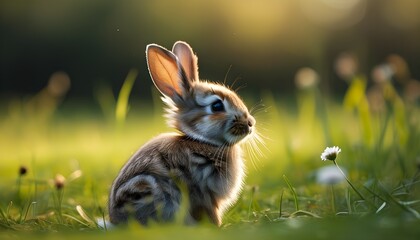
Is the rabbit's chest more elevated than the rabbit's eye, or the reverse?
the rabbit's eye

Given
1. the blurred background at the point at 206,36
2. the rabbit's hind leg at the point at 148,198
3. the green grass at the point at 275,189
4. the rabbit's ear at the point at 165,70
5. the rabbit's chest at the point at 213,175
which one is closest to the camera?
the green grass at the point at 275,189

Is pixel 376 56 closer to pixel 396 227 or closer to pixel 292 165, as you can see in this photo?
pixel 292 165

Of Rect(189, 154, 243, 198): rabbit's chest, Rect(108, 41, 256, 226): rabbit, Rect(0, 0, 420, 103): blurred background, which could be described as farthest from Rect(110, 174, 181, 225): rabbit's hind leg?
Rect(0, 0, 420, 103): blurred background

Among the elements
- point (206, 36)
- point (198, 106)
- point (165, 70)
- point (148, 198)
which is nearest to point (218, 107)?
point (198, 106)

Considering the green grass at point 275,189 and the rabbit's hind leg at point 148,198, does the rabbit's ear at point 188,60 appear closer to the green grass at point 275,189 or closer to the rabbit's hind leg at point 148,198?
the green grass at point 275,189

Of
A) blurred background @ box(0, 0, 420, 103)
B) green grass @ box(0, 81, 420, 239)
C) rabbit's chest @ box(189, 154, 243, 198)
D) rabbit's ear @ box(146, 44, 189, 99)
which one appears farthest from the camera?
blurred background @ box(0, 0, 420, 103)

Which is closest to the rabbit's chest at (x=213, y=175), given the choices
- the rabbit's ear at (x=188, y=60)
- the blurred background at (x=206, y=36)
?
the rabbit's ear at (x=188, y=60)

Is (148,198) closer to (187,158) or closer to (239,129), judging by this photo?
(187,158)

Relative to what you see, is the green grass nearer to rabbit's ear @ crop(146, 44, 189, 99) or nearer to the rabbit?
A: the rabbit
